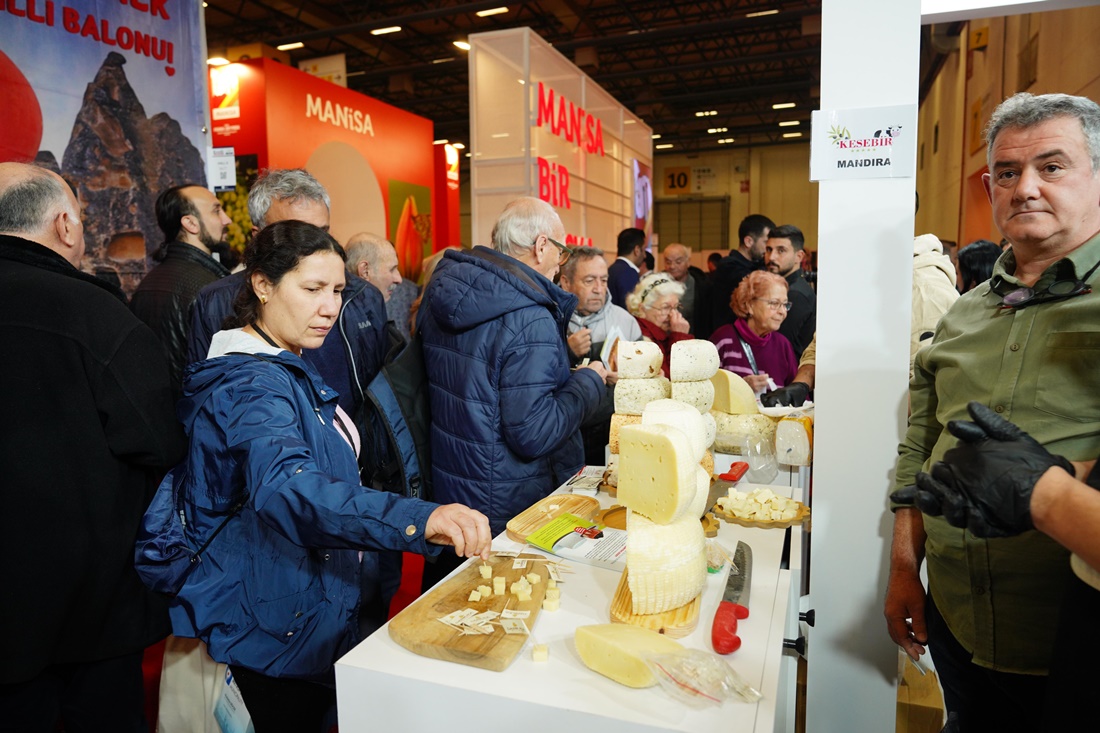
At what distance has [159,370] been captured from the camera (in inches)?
73.6

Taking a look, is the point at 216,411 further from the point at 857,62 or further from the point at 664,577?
the point at 857,62

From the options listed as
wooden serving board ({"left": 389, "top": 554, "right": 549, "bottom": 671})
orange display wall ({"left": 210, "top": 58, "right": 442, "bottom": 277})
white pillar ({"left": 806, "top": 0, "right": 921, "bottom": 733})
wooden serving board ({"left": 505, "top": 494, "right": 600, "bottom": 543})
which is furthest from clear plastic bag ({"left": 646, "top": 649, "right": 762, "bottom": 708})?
orange display wall ({"left": 210, "top": 58, "right": 442, "bottom": 277})

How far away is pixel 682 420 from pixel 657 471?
19cm

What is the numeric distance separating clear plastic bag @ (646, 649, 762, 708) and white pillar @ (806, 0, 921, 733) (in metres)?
0.83

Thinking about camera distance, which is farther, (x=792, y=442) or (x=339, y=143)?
(x=339, y=143)

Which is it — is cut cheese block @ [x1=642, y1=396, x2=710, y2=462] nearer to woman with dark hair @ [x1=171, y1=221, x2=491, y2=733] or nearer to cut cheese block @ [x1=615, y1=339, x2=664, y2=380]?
woman with dark hair @ [x1=171, y1=221, x2=491, y2=733]

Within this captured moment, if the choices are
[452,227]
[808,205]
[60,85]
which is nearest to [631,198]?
[452,227]

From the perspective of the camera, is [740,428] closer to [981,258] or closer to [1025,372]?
[1025,372]

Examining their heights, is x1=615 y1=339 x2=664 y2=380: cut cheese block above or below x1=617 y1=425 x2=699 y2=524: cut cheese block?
above

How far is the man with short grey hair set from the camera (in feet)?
4.62

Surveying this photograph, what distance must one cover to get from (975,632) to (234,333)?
174 cm

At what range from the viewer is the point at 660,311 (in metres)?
4.08

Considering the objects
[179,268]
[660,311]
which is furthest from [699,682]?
[660,311]

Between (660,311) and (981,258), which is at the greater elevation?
(981,258)
